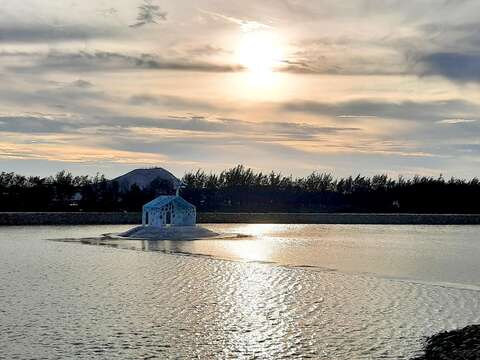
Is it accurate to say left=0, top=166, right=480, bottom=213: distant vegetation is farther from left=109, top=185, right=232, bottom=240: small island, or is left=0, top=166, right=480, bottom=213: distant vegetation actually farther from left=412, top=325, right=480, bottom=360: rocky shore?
left=412, top=325, right=480, bottom=360: rocky shore

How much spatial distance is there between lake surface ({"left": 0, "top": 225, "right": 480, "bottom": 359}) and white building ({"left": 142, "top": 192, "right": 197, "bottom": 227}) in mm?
12177

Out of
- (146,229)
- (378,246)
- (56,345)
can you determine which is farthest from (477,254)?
(56,345)

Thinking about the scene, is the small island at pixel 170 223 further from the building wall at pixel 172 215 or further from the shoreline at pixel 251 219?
the shoreline at pixel 251 219

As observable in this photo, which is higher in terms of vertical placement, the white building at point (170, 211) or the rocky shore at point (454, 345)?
the white building at point (170, 211)

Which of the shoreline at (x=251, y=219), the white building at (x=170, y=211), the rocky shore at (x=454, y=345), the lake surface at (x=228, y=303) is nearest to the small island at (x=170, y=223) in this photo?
the white building at (x=170, y=211)

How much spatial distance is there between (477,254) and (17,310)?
27243mm

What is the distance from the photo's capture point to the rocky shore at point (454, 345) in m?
12.4

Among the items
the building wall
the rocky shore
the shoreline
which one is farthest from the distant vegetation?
the rocky shore

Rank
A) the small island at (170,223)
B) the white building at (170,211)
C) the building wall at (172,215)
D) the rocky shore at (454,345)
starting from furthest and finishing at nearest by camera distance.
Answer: the building wall at (172,215) < the white building at (170,211) < the small island at (170,223) < the rocky shore at (454,345)

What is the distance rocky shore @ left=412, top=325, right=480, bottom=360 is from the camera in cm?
1242

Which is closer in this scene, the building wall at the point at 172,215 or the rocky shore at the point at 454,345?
the rocky shore at the point at 454,345

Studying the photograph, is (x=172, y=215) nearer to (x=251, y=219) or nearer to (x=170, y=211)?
(x=170, y=211)

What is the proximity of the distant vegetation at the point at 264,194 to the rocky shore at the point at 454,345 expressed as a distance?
235 feet

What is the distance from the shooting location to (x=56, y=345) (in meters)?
14.2
